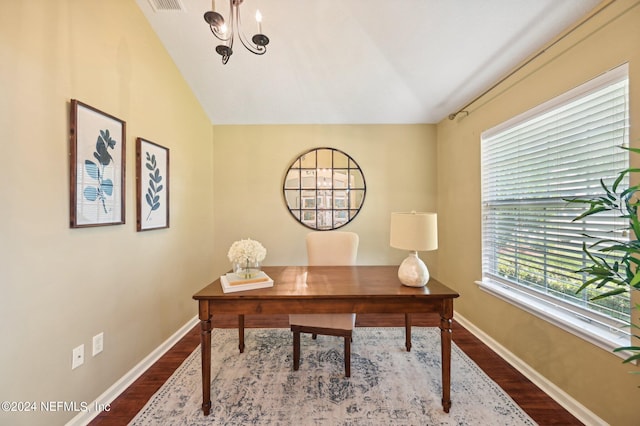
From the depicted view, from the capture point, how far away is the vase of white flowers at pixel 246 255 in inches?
62.6

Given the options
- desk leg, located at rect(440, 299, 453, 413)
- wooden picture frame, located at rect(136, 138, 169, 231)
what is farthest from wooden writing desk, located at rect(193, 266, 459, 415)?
wooden picture frame, located at rect(136, 138, 169, 231)

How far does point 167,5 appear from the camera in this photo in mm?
1898

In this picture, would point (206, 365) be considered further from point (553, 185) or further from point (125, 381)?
point (553, 185)

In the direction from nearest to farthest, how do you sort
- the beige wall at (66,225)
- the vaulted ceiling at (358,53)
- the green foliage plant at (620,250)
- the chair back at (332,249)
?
the green foliage plant at (620,250), the beige wall at (66,225), the vaulted ceiling at (358,53), the chair back at (332,249)

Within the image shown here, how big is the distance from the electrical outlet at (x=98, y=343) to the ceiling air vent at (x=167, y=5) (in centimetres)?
245

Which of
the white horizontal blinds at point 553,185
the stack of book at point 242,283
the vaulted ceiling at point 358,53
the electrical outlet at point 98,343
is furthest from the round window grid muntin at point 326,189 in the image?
the electrical outlet at point 98,343

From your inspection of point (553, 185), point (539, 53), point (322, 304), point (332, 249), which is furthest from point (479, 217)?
point (322, 304)

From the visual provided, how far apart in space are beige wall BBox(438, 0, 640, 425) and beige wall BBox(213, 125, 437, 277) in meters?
0.42

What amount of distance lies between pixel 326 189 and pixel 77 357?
2663 mm

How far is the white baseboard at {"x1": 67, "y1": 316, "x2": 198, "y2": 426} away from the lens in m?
1.44

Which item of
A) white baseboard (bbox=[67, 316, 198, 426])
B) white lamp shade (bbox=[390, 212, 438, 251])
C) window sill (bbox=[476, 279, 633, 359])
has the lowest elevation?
white baseboard (bbox=[67, 316, 198, 426])

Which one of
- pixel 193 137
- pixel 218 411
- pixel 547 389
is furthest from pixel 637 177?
pixel 193 137

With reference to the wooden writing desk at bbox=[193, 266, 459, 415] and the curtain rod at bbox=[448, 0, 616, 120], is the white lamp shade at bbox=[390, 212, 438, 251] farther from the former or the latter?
the curtain rod at bbox=[448, 0, 616, 120]

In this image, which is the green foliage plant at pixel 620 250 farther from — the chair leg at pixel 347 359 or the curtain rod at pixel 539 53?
the chair leg at pixel 347 359
